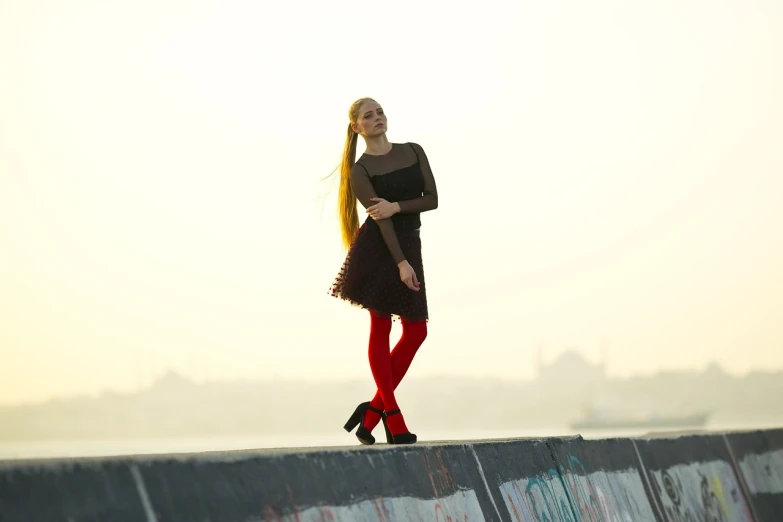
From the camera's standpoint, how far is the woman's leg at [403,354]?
5363 millimetres

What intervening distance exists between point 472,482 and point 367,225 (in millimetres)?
1823

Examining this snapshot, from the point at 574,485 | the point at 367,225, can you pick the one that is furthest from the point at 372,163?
the point at 574,485

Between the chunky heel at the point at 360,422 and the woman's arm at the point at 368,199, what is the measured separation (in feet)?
2.44

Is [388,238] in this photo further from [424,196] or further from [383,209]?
[424,196]

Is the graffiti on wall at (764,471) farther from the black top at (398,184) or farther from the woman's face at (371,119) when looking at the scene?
the woman's face at (371,119)

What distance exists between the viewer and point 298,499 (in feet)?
8.84

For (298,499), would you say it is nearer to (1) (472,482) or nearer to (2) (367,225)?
(1) (472,482)

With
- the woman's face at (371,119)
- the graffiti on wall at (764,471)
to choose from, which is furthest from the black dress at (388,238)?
the graffiti on wall at (764,471)

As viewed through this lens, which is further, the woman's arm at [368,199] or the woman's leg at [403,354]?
the woman's leg at [403,354]

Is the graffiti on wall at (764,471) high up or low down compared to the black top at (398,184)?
down

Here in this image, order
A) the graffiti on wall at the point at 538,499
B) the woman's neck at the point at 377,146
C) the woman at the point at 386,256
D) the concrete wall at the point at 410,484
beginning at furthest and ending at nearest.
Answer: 1. the woman's neck at the point at 377,146
2. the woman at the point at 386,256
3. the graffiti on wall at the point at 538,499
4. the concrete wall at the point at 410,484

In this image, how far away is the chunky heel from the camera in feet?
17.4

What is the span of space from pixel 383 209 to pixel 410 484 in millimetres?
2021

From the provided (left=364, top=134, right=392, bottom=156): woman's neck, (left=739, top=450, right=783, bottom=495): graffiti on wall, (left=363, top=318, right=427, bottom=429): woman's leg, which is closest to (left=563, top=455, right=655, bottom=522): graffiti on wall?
(left=363, top=318, right=427, bottom=429): woman's leg
